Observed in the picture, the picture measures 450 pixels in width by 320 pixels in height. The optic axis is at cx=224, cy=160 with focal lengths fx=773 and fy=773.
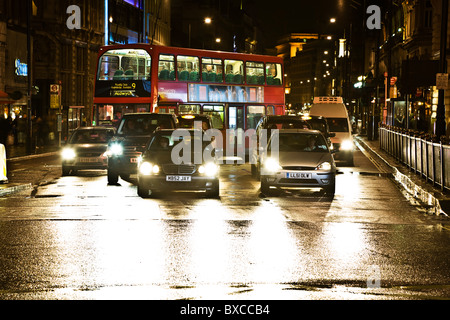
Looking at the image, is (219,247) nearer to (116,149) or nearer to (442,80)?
(116,149)

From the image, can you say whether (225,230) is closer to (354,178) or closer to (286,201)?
(286,201)

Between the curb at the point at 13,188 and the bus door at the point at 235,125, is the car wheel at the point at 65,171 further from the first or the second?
the bus door at the point at 235,125

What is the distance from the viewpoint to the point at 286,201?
16.6m

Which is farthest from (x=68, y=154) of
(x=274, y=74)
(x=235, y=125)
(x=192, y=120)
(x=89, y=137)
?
(x=274, y=74)

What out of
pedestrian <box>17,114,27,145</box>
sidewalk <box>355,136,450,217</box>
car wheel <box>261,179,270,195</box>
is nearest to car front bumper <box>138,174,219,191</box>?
car wheel <box>261,179,270,195</box>

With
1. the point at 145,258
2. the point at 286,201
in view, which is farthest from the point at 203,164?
the point at 145,258

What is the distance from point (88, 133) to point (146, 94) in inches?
153

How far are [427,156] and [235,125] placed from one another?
1380cm

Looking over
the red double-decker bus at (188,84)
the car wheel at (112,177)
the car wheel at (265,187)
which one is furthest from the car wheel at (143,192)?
the red double-decker bus at (188,84)

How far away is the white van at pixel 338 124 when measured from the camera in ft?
96.0

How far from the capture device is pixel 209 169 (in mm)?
16953

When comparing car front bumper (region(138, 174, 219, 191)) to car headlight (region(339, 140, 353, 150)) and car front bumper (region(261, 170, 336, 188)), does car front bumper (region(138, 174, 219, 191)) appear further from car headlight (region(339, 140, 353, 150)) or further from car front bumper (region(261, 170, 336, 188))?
car headlight (region(339, 140, 353, 150))

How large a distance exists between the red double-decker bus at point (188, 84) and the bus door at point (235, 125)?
0.14 feet

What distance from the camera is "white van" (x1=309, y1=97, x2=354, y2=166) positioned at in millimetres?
29250
